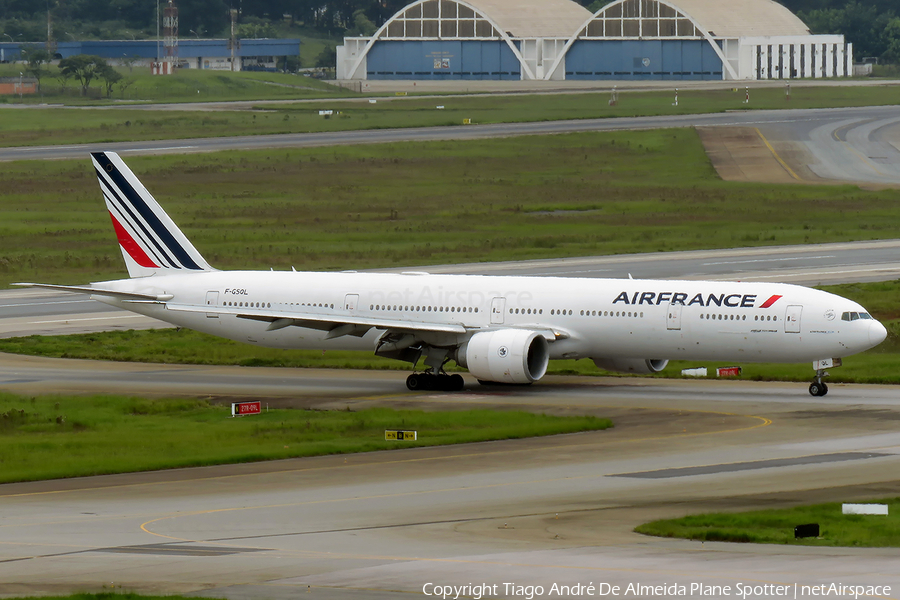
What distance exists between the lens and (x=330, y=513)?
32656 millimetres

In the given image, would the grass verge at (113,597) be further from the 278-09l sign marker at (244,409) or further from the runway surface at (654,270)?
the runway surface at (654,270)

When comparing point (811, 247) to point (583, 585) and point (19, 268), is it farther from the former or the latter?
point (583, 585)

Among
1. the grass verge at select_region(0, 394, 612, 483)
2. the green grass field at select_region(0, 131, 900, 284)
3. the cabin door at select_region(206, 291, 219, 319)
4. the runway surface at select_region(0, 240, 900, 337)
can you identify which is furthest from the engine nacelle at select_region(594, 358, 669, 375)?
the green grass field at select_region(0, 131, 900, 284)

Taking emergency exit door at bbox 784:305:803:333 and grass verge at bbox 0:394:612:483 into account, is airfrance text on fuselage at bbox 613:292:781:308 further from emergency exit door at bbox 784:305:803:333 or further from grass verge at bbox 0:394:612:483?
grass verge at bbox 0:394:612:483

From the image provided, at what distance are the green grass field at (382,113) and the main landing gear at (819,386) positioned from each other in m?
102

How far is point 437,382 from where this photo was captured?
54688mm

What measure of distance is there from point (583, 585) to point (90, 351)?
143ft

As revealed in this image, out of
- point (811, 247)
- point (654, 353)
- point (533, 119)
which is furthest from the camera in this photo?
point (533, 119)

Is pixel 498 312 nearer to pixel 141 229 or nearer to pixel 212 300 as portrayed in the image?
pixel 212 300

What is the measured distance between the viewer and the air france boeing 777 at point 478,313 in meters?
50.4

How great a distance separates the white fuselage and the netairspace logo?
27531 mm

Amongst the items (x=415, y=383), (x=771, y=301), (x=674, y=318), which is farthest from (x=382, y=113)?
(x=771, y=301)

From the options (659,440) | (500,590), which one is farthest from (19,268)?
(500,590)

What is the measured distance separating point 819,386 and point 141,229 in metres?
28.6
